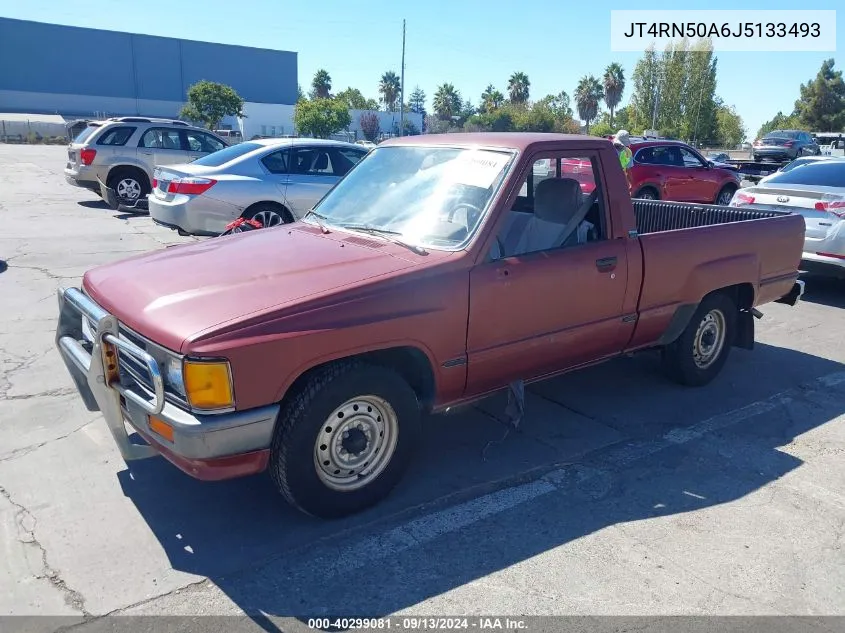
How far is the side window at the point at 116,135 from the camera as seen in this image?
1382 cm

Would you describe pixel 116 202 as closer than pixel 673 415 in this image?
No

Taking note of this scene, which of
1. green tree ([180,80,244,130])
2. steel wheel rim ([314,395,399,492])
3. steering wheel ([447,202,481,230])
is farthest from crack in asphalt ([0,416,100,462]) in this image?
green tree ([180,80,244,130])

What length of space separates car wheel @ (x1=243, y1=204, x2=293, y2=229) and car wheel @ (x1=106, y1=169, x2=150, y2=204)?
244 inches

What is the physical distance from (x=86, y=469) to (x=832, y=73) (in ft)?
253

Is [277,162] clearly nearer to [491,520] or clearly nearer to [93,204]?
[491,520]

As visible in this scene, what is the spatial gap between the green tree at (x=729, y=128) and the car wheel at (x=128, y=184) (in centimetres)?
6062

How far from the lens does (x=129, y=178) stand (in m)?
14.3

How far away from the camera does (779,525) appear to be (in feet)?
11.6

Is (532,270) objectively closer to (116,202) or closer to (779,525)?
(779,525)

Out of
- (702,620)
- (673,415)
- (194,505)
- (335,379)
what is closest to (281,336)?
(335,379)

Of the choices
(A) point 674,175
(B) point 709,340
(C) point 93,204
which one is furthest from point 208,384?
(C) point 93,204

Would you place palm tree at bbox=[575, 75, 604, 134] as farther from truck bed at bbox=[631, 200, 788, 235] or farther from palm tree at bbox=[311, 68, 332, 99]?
truck bed at bbox=[631, 200, 788, 235]

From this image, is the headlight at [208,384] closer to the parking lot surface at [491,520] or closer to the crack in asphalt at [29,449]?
the parking lot surface at [491,520]

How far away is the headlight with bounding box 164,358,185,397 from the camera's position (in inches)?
114
